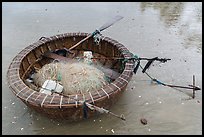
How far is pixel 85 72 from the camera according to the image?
4395 millimetres

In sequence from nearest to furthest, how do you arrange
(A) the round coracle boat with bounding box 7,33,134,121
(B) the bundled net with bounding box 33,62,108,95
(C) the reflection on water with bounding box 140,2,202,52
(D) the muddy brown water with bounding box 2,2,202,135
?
(A) the round coracle boat with bounding box 7,33,134,121
(B) the bundled net with bounding box 33,62,108,95
(D) the muddy brown water with bounding box 2,2,202,135
(C) the reflection on water with bounding box 140,2,202,52

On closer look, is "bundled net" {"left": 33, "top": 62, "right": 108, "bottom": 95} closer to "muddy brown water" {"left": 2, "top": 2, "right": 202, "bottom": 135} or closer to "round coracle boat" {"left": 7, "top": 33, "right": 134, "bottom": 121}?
"round coracle boat" {"left": 7, "top": 33, "right": 134, "bottom": 121}

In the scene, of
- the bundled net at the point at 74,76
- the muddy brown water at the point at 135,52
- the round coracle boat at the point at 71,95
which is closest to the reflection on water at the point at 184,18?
the muddy brown water at the point at 135,52

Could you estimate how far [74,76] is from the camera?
171 inches

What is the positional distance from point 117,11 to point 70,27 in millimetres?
1858

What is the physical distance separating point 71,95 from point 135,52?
3.04 metres

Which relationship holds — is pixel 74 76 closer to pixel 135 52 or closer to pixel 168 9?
pixel 135 52

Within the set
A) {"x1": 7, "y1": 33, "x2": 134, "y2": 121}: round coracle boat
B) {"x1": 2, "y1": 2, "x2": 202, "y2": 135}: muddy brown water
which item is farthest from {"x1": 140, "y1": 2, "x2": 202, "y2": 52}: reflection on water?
{"x1": 7, "y1": 33, "x2": 134, "y2": 121}: round coracle boat

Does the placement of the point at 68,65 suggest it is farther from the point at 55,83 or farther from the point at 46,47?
the point at 46,47

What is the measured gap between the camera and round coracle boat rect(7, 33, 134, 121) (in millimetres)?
3686

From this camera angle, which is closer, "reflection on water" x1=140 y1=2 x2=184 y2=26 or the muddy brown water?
the muddy brown water

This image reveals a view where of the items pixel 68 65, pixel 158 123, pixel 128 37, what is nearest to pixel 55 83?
pixel 68 65

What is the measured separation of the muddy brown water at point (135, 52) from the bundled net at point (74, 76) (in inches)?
24.3

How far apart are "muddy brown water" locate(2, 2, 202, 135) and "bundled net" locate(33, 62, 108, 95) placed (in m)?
0.62
